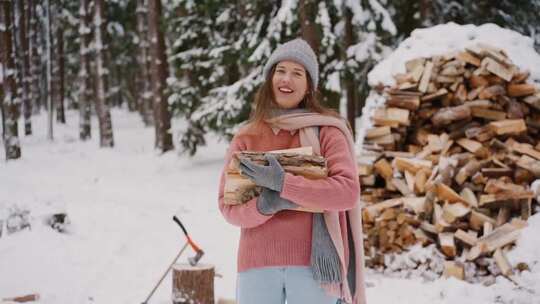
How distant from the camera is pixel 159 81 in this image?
A: 14.6 meters

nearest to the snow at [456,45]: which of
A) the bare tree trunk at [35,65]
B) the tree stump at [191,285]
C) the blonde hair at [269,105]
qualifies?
the tree stump at [191,285]

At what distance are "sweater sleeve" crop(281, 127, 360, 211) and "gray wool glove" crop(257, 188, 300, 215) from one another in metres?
0.04

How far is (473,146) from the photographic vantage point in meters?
6.48

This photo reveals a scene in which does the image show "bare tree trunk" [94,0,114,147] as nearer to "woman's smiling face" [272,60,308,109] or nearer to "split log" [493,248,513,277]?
"split log" [493,248,513,277]

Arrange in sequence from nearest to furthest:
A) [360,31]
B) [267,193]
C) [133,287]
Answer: [267,193] → [133,287] → [360,31]

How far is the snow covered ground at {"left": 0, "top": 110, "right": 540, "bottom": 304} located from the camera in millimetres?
5121

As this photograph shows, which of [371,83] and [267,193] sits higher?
[371,83]

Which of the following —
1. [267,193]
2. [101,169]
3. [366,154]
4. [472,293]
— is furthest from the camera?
[101,169]

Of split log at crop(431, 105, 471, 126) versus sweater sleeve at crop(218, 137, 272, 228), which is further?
split log at crop(431, 105, 471, 126)

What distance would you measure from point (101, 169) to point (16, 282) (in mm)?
7925

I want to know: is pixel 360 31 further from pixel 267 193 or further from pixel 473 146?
pixel 267 193

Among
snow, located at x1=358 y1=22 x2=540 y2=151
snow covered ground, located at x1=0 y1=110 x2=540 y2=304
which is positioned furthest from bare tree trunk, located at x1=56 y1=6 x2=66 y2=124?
snow, located at x1=358 y1=22 x2=540 y2=151

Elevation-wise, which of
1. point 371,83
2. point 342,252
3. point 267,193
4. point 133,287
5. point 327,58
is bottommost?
point 133,287

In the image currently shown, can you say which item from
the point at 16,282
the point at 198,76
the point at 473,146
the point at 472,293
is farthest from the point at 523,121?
the point at 198,76
